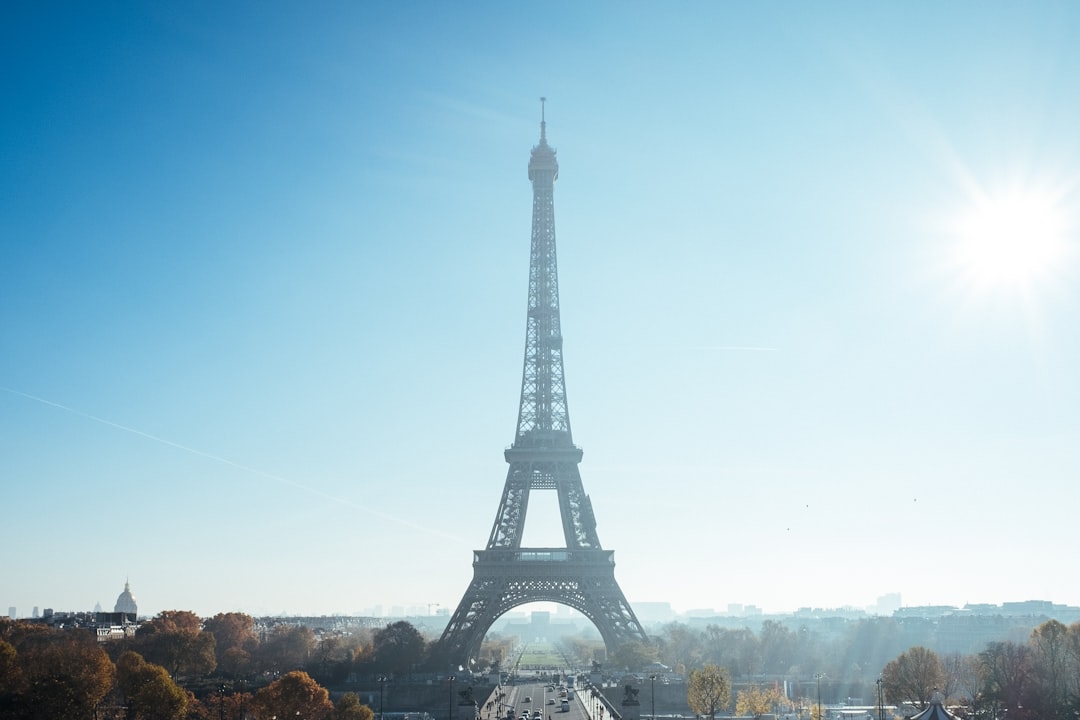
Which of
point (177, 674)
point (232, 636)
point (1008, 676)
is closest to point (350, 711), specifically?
point (1008, 676)

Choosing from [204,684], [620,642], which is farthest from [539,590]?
[204,684]

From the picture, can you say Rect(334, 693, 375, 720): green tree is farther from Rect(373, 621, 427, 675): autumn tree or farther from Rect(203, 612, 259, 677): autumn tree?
Rect(203, 612, 259, 677): autumn tree

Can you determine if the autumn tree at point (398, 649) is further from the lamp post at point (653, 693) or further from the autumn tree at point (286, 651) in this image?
the lamp post at point (653, 693)

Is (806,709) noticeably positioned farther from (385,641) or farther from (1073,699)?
(385,641)

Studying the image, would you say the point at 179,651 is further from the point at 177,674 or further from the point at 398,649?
the point at 398,649

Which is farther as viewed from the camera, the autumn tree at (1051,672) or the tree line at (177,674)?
the tree line at (177,674)

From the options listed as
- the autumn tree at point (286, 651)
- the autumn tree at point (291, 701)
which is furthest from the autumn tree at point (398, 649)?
the autumn tree at point (291, 701)
